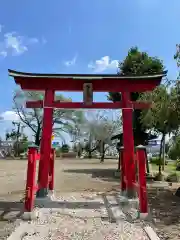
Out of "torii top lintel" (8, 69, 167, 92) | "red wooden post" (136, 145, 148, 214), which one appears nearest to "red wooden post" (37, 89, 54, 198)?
"torii top lintel" (8, 69, 167, 92)

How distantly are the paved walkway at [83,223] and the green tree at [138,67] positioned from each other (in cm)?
1208

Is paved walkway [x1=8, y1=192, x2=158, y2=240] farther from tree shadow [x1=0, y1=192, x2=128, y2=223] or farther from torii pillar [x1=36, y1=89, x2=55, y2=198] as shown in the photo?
torii pillar [x1=36, y1=89, x2=55, y2=198]

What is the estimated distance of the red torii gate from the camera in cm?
902

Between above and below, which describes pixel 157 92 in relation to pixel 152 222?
above

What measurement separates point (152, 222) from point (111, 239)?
1682 mm

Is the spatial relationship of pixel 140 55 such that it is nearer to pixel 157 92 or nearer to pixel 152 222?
pixel 157 92

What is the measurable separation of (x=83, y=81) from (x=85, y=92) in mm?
374

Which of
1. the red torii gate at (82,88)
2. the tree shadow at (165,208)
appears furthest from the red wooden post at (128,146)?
the tree shadow at (165,208)

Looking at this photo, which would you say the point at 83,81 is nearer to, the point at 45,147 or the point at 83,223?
the point at 45,147

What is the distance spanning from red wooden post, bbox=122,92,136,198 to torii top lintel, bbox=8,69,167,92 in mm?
444

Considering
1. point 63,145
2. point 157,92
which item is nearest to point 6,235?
point 157,92

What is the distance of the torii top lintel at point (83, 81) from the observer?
921 centimetres

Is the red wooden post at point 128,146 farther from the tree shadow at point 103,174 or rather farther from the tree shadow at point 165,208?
the tree shadow at point 103,174

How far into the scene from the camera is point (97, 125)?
2029 inches
